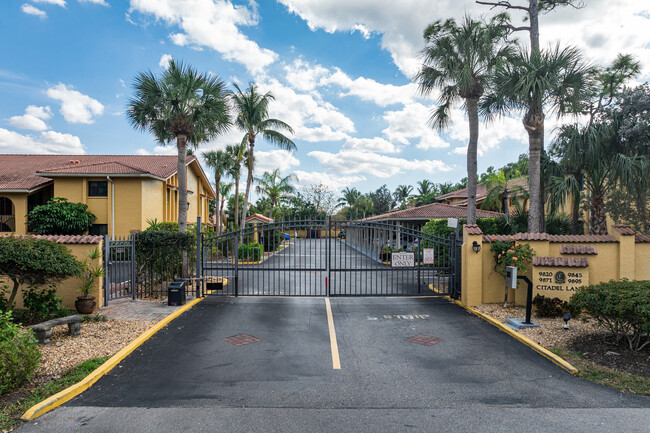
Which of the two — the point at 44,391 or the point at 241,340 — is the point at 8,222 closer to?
the point at 241,340

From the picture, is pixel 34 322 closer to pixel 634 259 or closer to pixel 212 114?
pixel 212 114

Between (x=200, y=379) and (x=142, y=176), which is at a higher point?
(x=142, y=176)

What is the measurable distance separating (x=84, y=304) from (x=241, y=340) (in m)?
4.47

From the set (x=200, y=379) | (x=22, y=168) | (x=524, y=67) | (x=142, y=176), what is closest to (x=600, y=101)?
(x=524, y=67)

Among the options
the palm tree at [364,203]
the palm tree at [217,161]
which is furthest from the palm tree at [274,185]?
the palm tree at [364,203]

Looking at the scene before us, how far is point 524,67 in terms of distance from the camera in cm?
1171

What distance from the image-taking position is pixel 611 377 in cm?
577

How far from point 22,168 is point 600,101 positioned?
117 feet

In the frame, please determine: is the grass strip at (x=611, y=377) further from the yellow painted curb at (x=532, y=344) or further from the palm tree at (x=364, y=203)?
the palm tree at (x=364, y=203)

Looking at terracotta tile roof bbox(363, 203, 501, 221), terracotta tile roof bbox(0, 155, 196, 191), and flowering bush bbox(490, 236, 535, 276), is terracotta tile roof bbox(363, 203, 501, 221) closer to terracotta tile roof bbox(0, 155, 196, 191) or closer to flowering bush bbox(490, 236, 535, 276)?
flowering bush bbox(490, 236, 535, 276)

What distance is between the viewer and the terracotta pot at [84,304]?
9.15 meters

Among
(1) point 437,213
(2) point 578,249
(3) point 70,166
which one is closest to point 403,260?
(2) point 578,249

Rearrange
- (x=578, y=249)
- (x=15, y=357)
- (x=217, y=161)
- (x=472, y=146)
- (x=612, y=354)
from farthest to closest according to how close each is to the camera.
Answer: (x=217, y=161)
(x=472, y=146)
(x=578, y=249)
(x=612, y=354)
(x=15, y=357)

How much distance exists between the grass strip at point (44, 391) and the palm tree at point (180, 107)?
7887 millimetres
